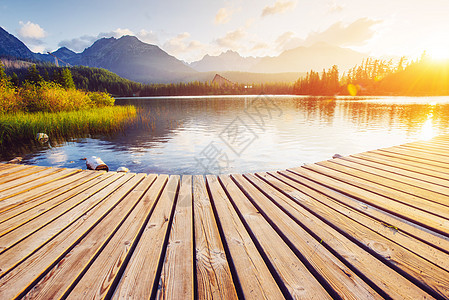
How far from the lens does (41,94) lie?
56.9 ft

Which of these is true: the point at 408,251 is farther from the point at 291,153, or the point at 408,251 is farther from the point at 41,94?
the point at 41,94

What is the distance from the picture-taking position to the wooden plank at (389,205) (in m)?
2.41

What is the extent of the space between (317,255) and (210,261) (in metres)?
1.02

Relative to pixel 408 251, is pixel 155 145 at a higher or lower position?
lower

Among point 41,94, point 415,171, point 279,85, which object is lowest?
point 415,171

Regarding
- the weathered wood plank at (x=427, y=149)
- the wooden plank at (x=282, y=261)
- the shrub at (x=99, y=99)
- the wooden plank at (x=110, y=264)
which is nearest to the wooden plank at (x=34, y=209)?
the wooden plank at (x=110, y=264)

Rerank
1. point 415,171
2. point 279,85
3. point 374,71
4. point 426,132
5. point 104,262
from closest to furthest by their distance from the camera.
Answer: point 104,262 < point 415,171 < point 426,132 < point 374,71 < point 279,85

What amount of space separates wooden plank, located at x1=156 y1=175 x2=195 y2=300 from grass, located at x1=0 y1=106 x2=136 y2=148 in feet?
53.7

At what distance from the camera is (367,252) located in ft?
6.40

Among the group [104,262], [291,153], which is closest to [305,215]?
[104,262]

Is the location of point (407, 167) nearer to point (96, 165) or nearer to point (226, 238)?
point (226, 238)

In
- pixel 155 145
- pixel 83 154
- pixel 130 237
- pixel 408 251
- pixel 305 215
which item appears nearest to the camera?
pixel 408 251

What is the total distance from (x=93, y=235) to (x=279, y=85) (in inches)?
5977

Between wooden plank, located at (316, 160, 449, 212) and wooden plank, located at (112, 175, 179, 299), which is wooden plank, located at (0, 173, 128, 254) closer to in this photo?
wooden plank, located at (112, 175, 179, 299)
